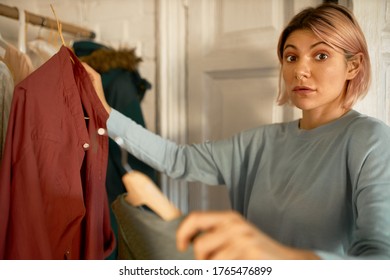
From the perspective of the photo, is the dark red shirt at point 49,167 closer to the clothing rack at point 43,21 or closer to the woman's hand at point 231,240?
the clothing rack at point 43,21

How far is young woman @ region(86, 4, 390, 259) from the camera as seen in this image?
500 mm

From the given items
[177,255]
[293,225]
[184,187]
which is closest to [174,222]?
[177,255]

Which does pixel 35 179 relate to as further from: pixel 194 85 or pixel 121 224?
pixel 194 85

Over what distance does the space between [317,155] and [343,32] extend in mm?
218

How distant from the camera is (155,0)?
92cm

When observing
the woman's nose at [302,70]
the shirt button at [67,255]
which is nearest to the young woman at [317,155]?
the woman's nose at [302,70]

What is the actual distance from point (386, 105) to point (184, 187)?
0.54 metres

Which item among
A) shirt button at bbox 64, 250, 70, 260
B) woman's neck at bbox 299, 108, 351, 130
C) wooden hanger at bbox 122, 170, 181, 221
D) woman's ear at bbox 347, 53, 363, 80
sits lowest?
shirt button at bbox 64, 250, 70, 260

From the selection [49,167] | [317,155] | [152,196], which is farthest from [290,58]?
[49,167]

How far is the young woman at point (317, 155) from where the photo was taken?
1.64ft

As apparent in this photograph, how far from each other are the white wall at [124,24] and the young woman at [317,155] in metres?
0.28

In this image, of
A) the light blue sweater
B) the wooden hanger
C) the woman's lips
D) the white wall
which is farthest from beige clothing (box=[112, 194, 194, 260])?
the white wall

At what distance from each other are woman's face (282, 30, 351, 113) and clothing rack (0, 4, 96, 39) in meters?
0.56

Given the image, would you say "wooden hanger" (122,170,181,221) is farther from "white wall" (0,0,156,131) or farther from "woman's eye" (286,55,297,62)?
"white wall" (0,0,156,131)
